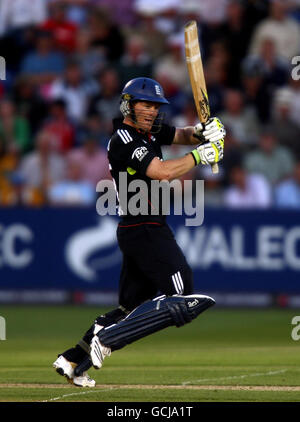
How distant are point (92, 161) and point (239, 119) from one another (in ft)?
7.13

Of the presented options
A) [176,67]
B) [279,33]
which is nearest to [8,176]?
[176,67]

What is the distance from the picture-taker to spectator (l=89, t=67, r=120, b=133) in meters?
14.7

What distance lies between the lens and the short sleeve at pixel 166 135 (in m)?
7.62

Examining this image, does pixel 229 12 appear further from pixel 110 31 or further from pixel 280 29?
pixel 110 31

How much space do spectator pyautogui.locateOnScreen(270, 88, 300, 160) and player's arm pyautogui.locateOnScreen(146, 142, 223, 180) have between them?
7.07m

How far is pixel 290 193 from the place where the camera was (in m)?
13.6

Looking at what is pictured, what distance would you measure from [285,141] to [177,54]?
2.24 m

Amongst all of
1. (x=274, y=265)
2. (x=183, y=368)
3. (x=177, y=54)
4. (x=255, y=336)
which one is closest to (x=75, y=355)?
(x=183, y=368)

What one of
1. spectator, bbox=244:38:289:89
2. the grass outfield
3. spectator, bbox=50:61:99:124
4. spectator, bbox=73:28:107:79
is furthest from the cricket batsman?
spectator, bbox=73:28:107:79

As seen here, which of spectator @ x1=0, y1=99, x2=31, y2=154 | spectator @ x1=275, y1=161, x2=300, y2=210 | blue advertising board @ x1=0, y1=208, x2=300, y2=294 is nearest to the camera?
blue advertising board @ x1=0, y1=208, x2=300, y2=294

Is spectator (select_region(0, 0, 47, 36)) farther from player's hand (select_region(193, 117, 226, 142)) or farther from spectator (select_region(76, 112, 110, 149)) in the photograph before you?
player's hand (select_region(193, 117, 226, 142))

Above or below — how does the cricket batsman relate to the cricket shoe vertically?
above

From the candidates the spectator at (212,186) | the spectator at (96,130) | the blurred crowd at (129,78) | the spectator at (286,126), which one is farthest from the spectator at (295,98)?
the spectator at (96,130)

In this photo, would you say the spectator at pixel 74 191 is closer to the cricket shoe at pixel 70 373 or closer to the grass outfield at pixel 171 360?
the grass outfield at pixel 171 360
